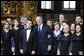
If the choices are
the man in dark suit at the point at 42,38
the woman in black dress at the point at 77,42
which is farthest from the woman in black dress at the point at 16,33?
the woman in black dress at the point at 77,42

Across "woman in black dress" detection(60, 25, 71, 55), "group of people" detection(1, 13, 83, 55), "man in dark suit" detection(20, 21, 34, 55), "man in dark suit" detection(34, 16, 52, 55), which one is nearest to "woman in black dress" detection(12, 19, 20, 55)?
"group of people" detection(1, 13, 83, 55)

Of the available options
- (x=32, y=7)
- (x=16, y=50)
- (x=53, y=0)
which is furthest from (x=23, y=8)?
(x=16, y=50)

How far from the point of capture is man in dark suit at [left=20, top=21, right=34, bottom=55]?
7715 millimetres

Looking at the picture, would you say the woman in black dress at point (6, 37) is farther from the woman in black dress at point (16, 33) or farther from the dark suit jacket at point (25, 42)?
the dark suit jacket at point (25, 42)

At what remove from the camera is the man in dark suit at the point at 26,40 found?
7.71m

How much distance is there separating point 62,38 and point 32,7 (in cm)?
322

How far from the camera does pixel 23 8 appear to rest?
10.8 meters

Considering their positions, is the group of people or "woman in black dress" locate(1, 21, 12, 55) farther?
"woman in black dress" locate(1, 21, 12, 55)

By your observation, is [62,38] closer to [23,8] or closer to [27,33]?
[27,33]

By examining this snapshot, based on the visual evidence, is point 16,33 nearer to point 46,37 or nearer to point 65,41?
point 46,37

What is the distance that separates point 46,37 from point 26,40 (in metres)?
0.52

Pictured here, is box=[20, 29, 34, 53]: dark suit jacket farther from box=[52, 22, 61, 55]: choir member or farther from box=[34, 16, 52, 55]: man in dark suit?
box=[52, 22, 61, 55]: choir member

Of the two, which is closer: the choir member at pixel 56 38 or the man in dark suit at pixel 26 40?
the man in dark suit at pixel 26 40

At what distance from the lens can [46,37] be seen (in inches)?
312
